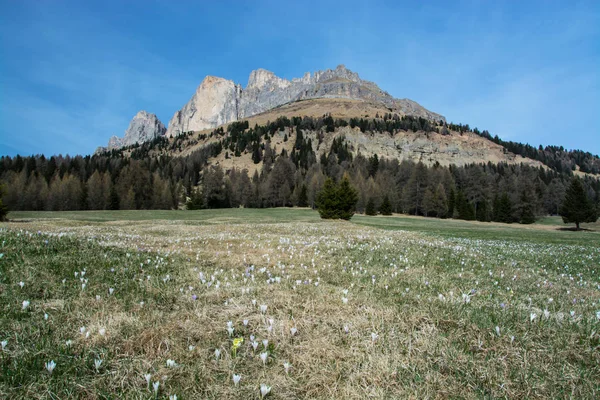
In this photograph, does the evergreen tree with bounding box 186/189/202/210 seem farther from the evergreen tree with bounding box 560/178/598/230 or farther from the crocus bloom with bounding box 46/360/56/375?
the crocus bloom with bounding box 46/360/56/375

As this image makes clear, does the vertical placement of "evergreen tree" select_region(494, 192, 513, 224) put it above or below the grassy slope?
above

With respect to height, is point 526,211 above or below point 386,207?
below

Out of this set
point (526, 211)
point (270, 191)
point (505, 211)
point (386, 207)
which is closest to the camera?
point (526, 211)

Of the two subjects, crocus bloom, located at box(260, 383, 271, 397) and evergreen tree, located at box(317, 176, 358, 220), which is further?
evergreen tree, located at box(317, 176, 358, 220)

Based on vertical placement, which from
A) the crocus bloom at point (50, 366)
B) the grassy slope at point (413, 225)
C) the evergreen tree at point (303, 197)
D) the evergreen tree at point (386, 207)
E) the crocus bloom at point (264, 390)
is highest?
the evergreen tree at point (303, 197)

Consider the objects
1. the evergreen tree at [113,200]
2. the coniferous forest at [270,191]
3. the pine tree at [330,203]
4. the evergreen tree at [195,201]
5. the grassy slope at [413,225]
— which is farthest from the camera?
the evergreen tree at [195,201]

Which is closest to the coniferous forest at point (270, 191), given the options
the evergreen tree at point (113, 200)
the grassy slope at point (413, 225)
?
the evergreen tree at point (113, 200)

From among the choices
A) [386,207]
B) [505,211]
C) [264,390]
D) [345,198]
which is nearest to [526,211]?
[505,211]

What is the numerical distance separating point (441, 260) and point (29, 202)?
12397 centimetres

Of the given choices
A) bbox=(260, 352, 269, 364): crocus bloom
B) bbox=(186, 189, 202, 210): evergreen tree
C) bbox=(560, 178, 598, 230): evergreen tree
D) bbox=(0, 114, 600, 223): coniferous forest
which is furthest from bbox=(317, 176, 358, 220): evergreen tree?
bbox=(186, 189, 202, 210): evergreen tree

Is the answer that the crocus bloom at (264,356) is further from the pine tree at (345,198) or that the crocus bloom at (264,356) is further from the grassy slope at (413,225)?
the pine tree at (345,198)

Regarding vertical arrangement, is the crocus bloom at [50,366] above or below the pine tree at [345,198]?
below

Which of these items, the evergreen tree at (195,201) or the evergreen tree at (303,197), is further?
the evergreen tree at (303,197)

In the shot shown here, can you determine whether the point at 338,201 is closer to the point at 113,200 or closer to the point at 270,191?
the point at 270,191
